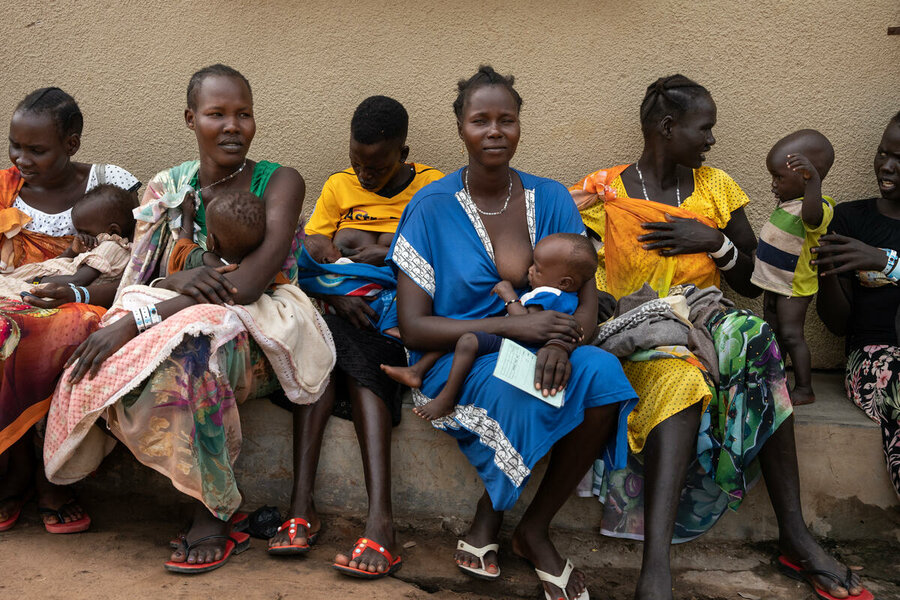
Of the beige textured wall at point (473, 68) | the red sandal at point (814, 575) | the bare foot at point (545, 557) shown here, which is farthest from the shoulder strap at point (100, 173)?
the red sandal at point (814, 575)

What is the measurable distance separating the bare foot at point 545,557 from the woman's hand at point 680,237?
1.32 meters

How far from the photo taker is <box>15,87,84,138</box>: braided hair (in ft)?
11.3

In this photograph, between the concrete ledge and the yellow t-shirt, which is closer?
the concrete ledge

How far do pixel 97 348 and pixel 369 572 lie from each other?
117 cm

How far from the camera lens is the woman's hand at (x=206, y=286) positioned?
2.84 m

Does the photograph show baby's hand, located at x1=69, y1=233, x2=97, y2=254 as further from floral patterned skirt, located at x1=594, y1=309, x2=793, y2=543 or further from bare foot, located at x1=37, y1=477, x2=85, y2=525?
floral patterned skirt, located at x1=594, y1=309, x2=793, y2=543

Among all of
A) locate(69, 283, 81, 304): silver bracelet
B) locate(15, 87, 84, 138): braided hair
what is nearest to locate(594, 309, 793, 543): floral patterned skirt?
locate(69, 283, 81, 304): silver bracelet

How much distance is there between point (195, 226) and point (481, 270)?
1.15 meters

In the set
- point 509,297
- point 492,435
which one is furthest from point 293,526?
point 509,297

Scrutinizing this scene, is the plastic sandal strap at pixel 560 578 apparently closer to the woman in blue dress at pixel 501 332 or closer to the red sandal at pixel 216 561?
the woman in blue dress at pixel 501 332

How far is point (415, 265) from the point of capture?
9.75ft

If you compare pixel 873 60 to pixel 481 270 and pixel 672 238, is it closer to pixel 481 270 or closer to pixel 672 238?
pixel 672 238

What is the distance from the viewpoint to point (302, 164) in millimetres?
4184

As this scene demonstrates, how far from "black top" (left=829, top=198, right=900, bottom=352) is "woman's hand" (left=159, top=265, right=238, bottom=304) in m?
2.63
